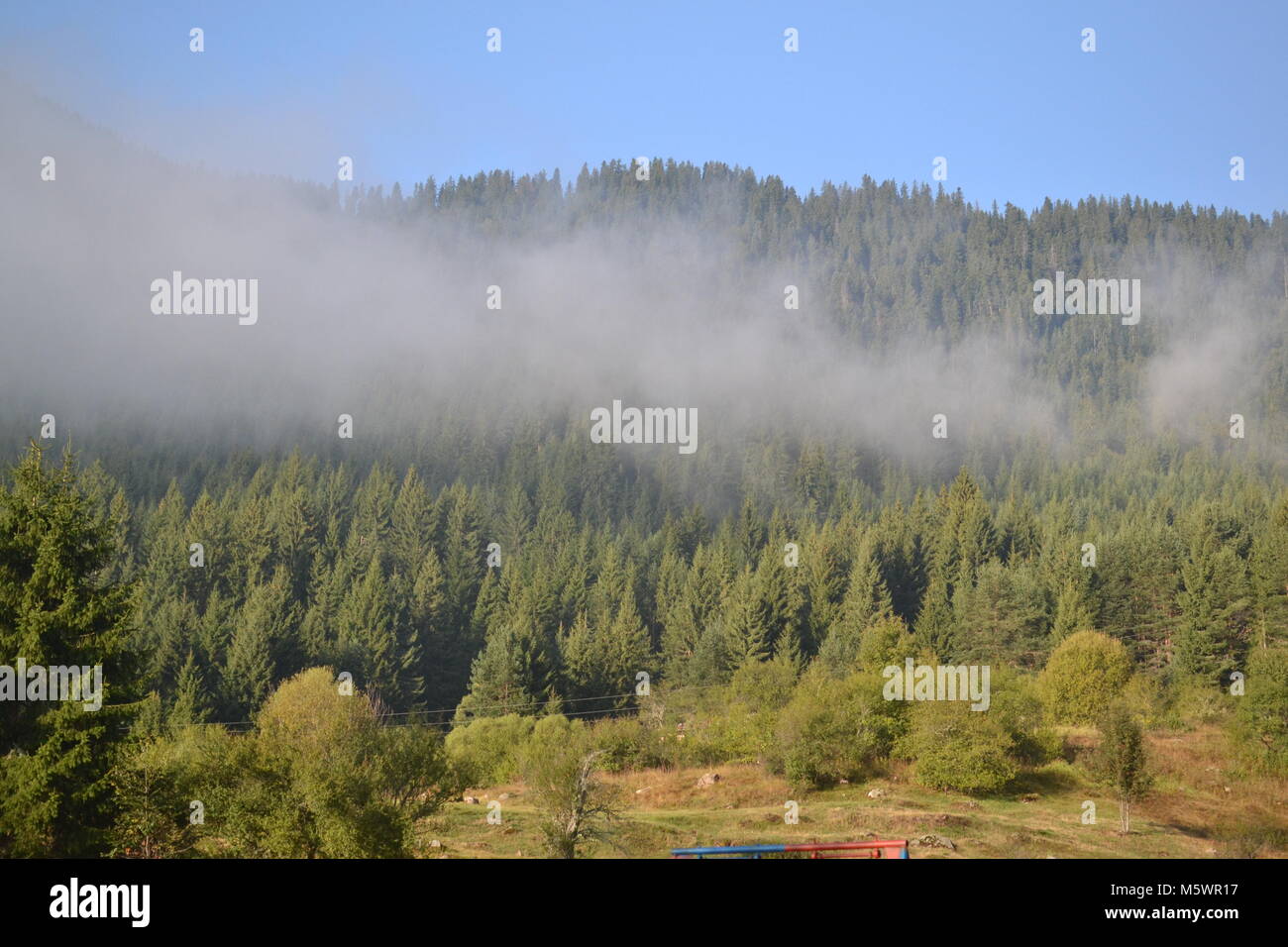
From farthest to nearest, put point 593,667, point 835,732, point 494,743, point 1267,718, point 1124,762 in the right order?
point 593,667 → point 494,743 → point 1267,718 → point 835,732 → point 1124,762

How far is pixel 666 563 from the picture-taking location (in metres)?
141

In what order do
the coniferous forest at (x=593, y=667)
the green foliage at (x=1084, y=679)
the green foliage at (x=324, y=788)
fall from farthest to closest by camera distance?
the green foliage at (x=1084, y=679) < the coniferous forest at (x=593, y=667) < the green foliage at (x=324, y=788)


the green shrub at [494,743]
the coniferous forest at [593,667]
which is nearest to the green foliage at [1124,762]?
the coniferous forest at [593,667]

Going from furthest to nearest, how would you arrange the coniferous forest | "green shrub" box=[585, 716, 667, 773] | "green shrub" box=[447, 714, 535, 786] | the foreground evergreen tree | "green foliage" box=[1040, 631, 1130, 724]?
"green foliage" box=[1040, 631, 1130, 724] → "green shrub" box=[447, 714, 535, 786] → "green shrub" box=[585, 716, 667, 773] → the coniferous forest → the foreground evergreen tree

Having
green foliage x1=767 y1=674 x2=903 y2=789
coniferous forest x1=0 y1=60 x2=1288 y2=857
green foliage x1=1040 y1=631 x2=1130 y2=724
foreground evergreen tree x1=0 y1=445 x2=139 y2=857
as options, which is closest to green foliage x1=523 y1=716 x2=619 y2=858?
coniferous forest x1=0 y1=60 x2=1288 y2=857

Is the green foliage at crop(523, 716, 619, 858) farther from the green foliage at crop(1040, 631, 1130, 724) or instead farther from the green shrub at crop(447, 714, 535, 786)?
the green foliage at crop(1040, 631, 1130, 724)

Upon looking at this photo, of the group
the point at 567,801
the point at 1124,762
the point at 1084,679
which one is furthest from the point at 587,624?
the point at 567,801

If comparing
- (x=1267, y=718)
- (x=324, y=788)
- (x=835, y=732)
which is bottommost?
(x=835, y=732)

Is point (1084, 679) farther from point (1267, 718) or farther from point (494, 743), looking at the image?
point (494, 743)

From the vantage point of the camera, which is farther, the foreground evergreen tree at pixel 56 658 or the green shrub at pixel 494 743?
the green shrub at pixel 494 743

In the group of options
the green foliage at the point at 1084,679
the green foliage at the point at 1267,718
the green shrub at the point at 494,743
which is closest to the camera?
the green foliage at the point at 1267,718

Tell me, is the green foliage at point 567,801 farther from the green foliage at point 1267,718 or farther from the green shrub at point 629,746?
the green foliage at point 1267,718
